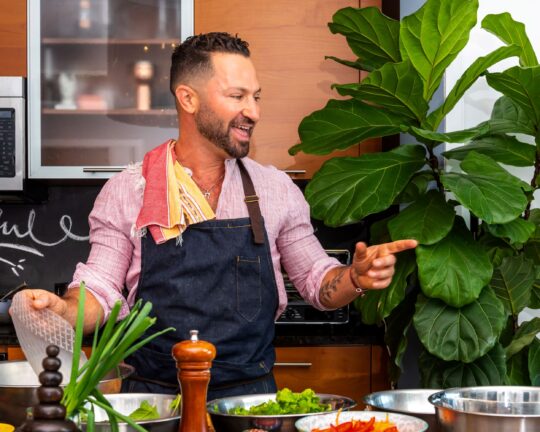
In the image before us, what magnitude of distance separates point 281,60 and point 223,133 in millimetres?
1241

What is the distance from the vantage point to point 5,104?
3195mm

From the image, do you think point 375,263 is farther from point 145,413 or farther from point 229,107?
point 229,107

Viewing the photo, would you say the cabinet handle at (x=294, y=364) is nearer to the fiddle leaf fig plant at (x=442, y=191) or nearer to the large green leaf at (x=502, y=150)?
the fiddle leaf fig plant at (x=442, y=191)

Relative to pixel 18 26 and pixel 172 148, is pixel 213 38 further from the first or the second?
pixel 18 26

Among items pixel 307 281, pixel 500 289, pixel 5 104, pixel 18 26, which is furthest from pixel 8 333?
pixel 500 289

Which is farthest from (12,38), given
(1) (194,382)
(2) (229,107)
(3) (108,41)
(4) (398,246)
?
(1) (194,382)

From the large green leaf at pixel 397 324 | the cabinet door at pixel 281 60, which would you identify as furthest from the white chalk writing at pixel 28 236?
the large green leaf at pixel 397 324

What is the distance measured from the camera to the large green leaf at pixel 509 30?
2.58m

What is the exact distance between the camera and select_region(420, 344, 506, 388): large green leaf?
8.00ft

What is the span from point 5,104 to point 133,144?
1.51 feet

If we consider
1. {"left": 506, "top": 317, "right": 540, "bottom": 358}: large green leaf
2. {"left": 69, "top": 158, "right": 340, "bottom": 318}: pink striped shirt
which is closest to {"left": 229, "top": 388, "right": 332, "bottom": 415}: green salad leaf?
{"left": 69, "top": 158, "right": 340, "bottom": 318}: pink striped shirt

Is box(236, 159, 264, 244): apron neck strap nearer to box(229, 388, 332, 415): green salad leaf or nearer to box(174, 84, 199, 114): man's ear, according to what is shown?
box(174, 84, 199, 114): man's ear

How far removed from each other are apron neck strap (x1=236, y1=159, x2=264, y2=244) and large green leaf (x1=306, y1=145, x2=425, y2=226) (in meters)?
0.35

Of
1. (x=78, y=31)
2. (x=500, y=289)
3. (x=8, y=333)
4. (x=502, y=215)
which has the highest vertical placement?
(x=78, y=31)
